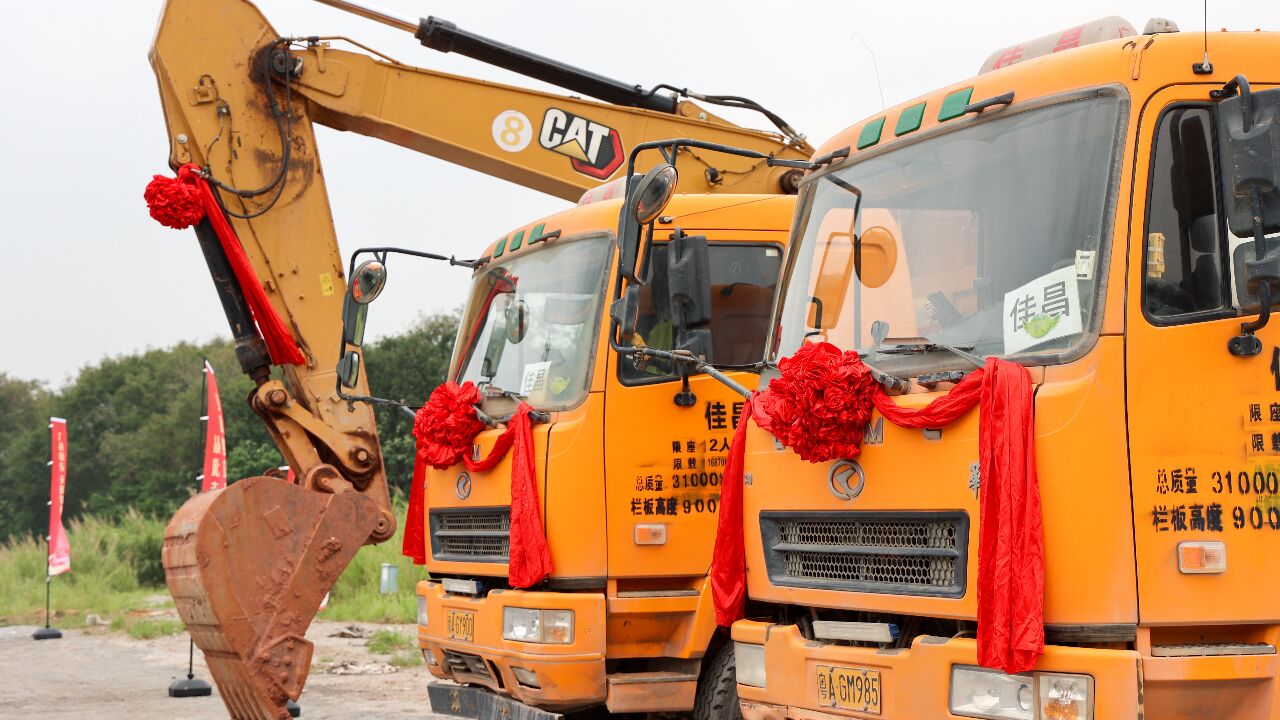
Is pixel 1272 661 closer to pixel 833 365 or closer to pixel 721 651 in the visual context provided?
pixel 833 365

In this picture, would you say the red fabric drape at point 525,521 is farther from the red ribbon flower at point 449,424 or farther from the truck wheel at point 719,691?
the truck wheel at point 719,691

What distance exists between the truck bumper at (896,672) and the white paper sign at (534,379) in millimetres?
2211

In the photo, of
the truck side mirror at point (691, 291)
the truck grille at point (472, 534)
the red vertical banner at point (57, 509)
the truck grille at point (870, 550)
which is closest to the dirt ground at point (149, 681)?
the red vertical banner at point (57, 509)

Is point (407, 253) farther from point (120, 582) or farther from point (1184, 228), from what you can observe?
point (120, 582)

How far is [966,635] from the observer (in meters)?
4.62

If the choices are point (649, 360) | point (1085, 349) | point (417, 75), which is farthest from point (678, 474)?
point (417, 75)

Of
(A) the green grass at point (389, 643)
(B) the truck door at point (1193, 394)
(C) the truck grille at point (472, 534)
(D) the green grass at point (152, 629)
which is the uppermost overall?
(B) the truck door at point (1193, 394)

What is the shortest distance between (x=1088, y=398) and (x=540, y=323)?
3897 mm

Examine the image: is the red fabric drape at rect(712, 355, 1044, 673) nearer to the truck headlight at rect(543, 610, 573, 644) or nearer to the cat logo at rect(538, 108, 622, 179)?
the truck headlight at rect(543, 610, 573, 644)

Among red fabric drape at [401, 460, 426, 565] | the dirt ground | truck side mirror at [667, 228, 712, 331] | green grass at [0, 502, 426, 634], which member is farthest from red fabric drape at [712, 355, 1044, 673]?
green grass at [0, 502, 426, 634]

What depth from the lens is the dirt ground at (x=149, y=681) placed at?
11.4 meters

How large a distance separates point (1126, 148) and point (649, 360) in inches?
124

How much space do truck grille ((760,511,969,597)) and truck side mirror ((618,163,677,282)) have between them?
47.2 inches

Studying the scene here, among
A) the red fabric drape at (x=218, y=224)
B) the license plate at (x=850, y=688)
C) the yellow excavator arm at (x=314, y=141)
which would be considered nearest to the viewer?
the license plate at (x=850, y=688)
